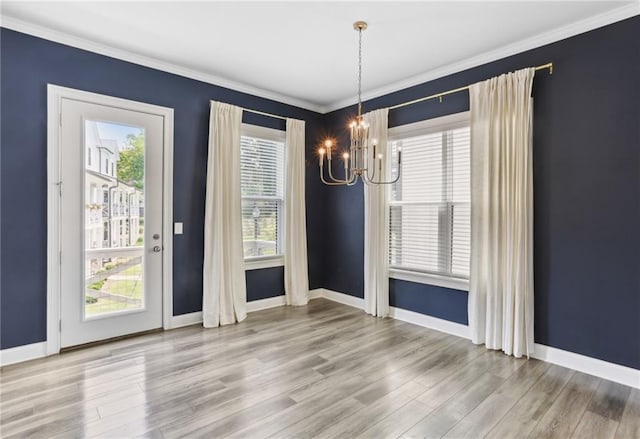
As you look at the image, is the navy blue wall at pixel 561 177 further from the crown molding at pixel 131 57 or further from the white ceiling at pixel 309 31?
the white ceiling at pixel 309 31

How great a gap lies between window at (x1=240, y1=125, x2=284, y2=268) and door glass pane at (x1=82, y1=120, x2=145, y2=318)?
1.29 meters

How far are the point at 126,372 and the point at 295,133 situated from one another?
3.48 meters

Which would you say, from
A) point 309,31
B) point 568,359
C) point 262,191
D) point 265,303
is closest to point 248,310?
point 265,303

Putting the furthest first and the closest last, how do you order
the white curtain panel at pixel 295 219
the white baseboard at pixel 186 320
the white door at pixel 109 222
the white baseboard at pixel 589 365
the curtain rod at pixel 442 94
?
the white curtain panel at pixel 295 219 < the white baseboard at pixel 186 320 < the white door at pixel 109 222 < the curtain rod at pixel 442 94 < the white baseboard at pixel 589 365

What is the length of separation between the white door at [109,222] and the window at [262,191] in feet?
3.60

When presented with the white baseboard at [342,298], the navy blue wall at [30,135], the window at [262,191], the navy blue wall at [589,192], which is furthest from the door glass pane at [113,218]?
the navy blue wall at [589,192]

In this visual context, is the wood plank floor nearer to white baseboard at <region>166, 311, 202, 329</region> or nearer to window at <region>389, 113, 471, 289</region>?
white baseboard at <region>166, 311, 202, 329</region>

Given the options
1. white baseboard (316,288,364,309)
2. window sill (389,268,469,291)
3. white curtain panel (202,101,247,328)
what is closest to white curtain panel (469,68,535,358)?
A: window sill (389,268,469,291)

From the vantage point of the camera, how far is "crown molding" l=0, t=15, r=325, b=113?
2980 mm

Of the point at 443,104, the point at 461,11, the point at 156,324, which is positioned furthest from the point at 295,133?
the point at 156,324

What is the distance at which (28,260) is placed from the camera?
305 cm

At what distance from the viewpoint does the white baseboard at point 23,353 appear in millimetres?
2957

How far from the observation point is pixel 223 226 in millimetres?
4129

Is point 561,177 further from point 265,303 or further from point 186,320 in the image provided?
point 186,320
